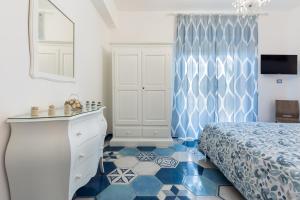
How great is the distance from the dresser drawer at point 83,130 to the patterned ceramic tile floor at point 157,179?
0.65 meters

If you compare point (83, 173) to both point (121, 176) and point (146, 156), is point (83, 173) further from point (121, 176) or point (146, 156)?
point (146, 156)

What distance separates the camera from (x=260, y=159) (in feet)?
4.92

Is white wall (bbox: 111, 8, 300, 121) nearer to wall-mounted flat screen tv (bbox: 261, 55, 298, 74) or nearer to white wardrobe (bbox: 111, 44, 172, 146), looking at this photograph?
wall-mounted flat screen tv (bbox: 261, 55, 298, 74)

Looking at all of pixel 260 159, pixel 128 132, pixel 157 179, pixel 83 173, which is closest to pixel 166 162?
pixel 157 179

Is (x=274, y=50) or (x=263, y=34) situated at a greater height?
(x=263, y=34)

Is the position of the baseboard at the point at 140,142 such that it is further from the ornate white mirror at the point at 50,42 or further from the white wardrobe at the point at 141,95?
the ornate white mirror at the point at 50,42

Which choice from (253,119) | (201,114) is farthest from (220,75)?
(253,119)

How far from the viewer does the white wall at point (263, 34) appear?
4.30 metres

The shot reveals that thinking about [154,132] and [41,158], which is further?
[154,132]

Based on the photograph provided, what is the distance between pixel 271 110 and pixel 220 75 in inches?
57.1

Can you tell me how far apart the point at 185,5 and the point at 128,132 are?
2810mm

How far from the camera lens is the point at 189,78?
422 centimetres

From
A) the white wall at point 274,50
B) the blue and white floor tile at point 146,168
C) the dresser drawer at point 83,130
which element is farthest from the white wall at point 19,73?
the white wall at point 274,50

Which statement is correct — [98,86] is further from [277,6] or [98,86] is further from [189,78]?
[277,6]
